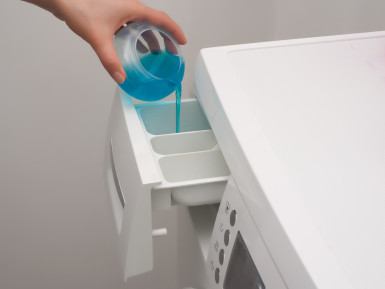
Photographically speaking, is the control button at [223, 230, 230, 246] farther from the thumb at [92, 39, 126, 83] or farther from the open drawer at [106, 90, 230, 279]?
the thumb at [92, 39, 126, 83]

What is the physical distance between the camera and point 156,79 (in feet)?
2.71

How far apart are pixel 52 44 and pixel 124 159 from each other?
806mm

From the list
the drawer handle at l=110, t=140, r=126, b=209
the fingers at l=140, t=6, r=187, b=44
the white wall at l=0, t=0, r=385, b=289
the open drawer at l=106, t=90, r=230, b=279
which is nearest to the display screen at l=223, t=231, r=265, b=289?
the open drawer at l=106, t=90, r=230, b=279

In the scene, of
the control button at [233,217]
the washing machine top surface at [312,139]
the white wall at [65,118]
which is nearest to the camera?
the washing machine top surface at [312,139]

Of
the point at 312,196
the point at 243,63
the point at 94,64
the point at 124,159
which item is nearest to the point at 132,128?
the point at 124,159

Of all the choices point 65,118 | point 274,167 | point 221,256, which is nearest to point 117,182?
point 221,256

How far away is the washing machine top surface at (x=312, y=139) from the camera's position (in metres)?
0.52

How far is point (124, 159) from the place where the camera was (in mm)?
797

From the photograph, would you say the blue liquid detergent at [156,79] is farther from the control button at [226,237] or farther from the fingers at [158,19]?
the control button at [226,237]

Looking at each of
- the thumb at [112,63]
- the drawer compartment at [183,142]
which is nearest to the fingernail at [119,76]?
the thumb at [112,63]

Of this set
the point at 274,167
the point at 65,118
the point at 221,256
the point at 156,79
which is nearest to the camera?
the point at 274,167

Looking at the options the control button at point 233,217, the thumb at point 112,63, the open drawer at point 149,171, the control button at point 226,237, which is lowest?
the control button at point 226,237

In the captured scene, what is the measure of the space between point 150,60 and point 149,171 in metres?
0.27

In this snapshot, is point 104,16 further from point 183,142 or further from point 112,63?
point 183,142
